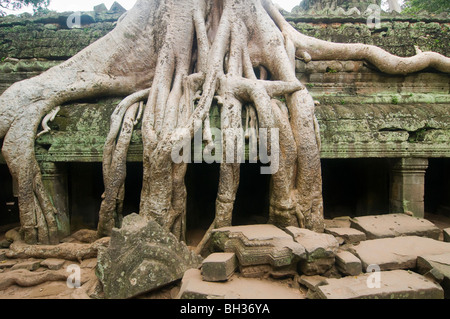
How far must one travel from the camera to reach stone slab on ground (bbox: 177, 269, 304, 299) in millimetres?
1844

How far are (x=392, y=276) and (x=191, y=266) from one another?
1544mm

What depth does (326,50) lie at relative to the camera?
13.4ft

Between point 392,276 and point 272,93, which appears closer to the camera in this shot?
point 392,276

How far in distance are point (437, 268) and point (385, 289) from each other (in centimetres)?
57

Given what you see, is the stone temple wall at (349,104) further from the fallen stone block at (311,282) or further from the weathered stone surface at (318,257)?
the fallen stone block at (311,282)

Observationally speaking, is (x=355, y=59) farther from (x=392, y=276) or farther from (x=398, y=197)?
(x=392, y=276)

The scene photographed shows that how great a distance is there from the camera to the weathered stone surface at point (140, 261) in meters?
2.05

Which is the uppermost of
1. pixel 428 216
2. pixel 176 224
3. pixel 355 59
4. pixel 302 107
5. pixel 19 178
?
pixel 355 59

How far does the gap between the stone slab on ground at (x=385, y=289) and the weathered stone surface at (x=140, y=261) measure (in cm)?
108

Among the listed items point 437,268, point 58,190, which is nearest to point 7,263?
point 58,190

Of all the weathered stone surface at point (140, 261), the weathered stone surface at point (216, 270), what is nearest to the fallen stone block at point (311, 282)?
the weathered stone surface at point (216, 270)

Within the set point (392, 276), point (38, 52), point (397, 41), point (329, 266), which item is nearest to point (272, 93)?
point (329, 266)

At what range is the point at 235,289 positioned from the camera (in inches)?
75.9

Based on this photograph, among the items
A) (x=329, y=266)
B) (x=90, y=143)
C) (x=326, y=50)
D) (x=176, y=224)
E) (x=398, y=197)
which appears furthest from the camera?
(x=326, y=50)
